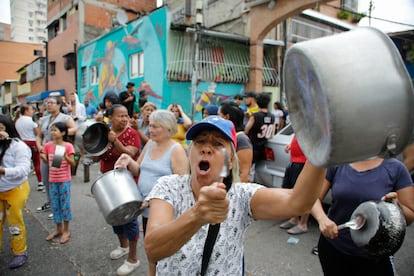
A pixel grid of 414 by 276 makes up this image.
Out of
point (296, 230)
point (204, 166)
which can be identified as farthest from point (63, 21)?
point (204, 166)

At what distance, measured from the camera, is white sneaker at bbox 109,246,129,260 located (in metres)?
3.62

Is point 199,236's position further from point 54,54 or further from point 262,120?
point 54,54

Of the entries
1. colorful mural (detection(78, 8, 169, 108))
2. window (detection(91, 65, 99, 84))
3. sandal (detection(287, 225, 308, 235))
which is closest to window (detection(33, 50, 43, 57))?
colorful mural (detection(78, 8, 169, 108))

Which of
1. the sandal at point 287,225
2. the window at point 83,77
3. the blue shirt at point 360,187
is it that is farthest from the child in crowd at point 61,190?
the window at point 83,77

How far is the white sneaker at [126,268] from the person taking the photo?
Answer: 3275mm

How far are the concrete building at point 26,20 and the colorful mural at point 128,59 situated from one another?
211ft

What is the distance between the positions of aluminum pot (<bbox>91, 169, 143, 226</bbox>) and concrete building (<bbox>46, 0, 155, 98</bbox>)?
58.1 feet

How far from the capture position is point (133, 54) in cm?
1438

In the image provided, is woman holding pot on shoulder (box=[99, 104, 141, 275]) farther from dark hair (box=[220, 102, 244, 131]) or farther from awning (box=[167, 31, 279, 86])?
awning (box=[167, 31, 279, 86])

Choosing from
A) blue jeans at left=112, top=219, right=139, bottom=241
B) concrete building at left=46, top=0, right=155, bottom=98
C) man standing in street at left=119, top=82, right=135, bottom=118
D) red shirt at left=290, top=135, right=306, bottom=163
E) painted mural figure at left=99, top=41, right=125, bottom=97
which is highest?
concrete building at left=46, top=0, right=155, bottom=98

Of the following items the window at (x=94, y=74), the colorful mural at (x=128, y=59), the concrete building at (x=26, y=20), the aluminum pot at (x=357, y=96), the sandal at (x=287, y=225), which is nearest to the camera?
the aluminum pot at (x=357, y=96)

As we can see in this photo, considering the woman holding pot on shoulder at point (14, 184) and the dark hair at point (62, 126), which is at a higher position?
the dark hair at point (62, 126)

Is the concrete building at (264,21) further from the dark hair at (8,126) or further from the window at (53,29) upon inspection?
the window at (53,29)

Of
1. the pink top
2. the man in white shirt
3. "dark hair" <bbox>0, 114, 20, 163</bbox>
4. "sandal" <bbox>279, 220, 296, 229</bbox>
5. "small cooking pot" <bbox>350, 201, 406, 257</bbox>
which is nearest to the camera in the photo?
"small cooking pot" <bbox>350, 201, 406, 257</bbox>
